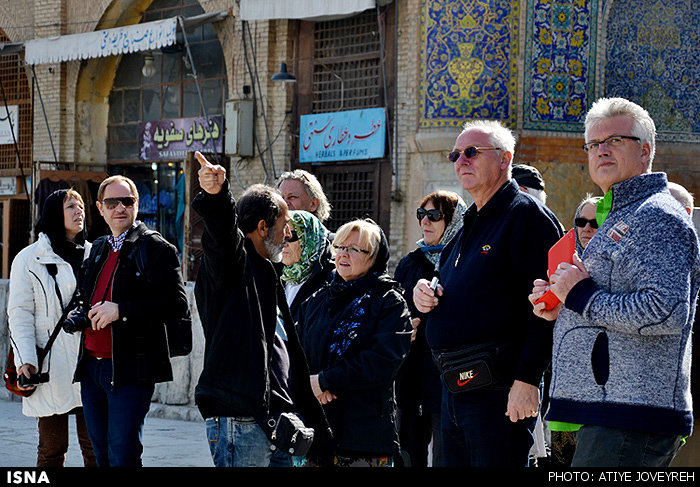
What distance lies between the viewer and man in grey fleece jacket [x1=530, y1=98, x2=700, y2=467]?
3.17m

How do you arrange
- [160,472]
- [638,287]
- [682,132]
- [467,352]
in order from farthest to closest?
[682,132] < [160,472] < [467,352] < [638,287]

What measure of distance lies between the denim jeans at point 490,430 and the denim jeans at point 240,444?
77 centimetres

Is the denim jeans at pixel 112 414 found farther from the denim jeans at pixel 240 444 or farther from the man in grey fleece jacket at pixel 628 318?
the man in grey fleece jacket at pixel 628 318

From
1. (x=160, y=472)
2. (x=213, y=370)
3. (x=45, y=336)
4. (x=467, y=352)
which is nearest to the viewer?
(x=213, y=370)

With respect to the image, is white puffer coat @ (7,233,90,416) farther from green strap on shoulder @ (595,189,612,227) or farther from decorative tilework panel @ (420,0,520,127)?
decorative tilework panel @ (420,0,520,127)

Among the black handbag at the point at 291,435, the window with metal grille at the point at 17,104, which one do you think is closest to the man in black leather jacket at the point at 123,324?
the black handbag at the point at 291,435

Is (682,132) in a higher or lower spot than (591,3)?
lower

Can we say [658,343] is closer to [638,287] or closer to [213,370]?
[638,287]

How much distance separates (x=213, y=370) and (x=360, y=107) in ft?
Answer: 40.6

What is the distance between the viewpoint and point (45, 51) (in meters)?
18.9

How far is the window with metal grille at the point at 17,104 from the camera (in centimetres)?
2202

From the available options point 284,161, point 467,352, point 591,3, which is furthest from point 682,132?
point 467,352

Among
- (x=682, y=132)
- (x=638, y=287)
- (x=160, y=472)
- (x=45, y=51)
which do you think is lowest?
(x=160, y=472)

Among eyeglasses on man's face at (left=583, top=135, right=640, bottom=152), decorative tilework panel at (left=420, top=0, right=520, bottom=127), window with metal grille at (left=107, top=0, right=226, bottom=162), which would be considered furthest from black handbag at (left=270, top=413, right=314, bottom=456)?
window with metal grille at (left=107, top=0, right=226, bottom=162)
